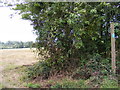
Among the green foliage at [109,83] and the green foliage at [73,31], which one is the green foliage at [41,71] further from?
the green foliage at [109,83]

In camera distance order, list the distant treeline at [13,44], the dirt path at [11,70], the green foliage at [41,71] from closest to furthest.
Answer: the dirt path at [11,70], the green foliage at [41,71], the distant treeline at [13,44]

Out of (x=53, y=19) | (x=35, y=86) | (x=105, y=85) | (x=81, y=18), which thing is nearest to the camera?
(x=105, y=85)

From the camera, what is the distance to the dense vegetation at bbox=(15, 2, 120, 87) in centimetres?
308

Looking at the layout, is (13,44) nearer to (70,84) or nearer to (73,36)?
(73,36)

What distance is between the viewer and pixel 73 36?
3238 millimetres

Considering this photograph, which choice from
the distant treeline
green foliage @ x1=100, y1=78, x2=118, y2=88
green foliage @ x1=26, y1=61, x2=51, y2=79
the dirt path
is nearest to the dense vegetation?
green foliage @ x1=26, y1=61, x2=51, y2=79

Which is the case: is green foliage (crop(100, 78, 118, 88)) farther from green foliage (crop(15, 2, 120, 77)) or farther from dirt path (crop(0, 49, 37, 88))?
dirt path (crop(0, 49, 37, 88))

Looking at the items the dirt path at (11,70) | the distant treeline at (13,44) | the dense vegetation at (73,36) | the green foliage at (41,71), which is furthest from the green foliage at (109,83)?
the distant treeline at (13,44)

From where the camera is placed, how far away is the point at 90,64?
3.14 metres

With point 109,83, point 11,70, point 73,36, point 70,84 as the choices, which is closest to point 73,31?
point 73,36

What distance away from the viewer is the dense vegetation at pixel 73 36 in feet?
10.1

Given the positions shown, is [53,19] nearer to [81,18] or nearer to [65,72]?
[81,18]

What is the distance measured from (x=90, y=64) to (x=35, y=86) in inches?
64.7

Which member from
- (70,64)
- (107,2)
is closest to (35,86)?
(70,64)
